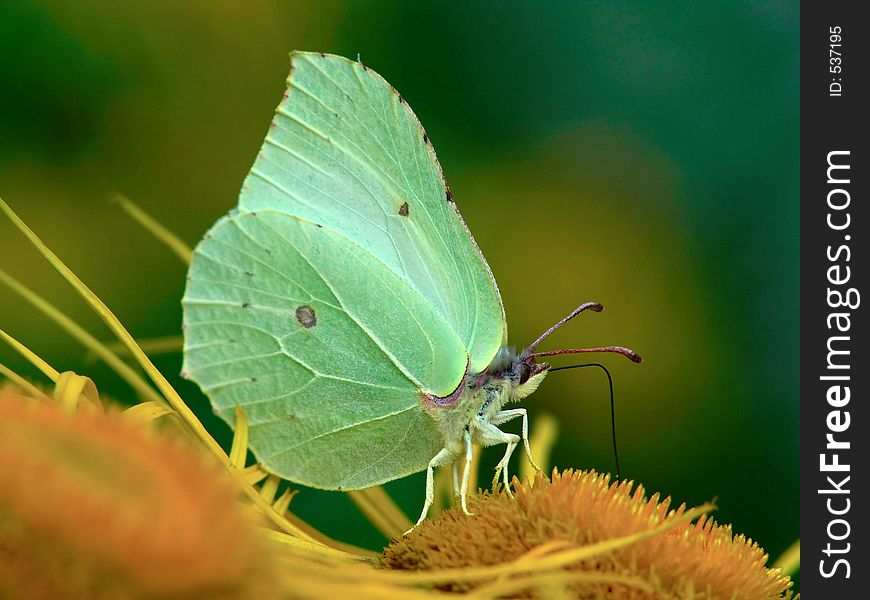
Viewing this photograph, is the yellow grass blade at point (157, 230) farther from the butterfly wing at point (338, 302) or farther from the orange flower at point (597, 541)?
the orange flower at point (597, 541)

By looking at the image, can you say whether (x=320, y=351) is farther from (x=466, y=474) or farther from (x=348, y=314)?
(x=466, y=474)

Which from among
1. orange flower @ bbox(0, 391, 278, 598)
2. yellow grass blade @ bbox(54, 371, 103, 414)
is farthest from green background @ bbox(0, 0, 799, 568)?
orange flower @ bbox(0, 391, 278, 598)

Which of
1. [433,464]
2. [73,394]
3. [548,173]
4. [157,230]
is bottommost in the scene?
[433,464]

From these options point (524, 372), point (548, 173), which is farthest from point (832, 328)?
point (548, 173)

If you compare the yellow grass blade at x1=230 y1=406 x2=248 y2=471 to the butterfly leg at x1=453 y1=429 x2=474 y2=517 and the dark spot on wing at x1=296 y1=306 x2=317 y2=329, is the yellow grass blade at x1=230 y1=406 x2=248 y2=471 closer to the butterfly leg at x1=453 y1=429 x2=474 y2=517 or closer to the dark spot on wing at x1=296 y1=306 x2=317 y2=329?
the dark spot on wing at x1=296 y1=306 x2=317 y2=329

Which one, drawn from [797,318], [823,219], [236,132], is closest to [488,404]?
[823,219]

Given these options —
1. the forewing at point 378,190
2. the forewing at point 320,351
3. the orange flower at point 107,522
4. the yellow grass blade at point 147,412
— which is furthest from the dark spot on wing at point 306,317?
the orange flower at point 107,522

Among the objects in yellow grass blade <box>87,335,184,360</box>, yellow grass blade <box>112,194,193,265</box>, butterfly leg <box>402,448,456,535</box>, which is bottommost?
butterfly leg <box>402,448,456,535</box>
